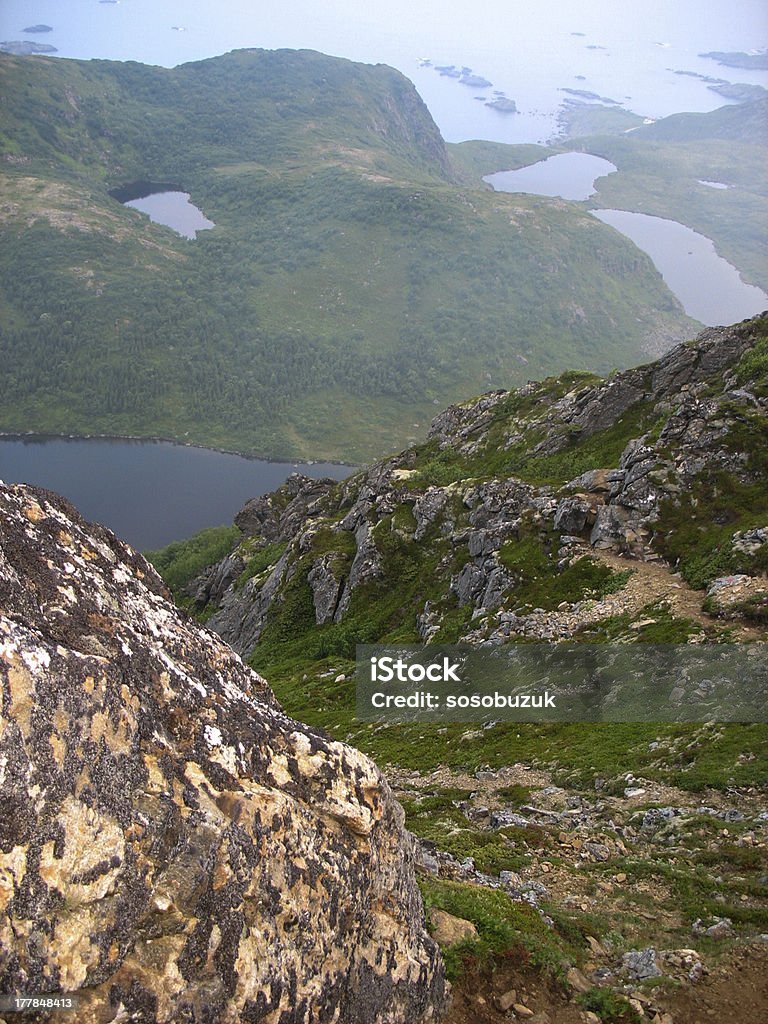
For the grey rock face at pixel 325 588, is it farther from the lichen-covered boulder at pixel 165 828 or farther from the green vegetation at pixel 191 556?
the lichen-covered boulder at pixel 165 828

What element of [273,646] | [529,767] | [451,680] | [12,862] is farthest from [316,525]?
[12,862]

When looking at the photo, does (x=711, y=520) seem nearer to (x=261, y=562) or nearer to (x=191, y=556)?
(x=261, y=562)

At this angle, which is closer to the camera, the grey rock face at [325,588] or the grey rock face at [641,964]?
the grey rock face at [641,964]

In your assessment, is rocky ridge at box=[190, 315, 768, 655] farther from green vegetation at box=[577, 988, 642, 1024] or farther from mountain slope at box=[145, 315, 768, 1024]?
green vegetation at box=[577, 988, 642, 1024]

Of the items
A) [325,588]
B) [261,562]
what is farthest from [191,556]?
[325,588]

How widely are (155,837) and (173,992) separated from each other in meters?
2.53

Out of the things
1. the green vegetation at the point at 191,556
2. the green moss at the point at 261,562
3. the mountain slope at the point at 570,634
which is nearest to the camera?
the mountain slope at the point at 570,634
